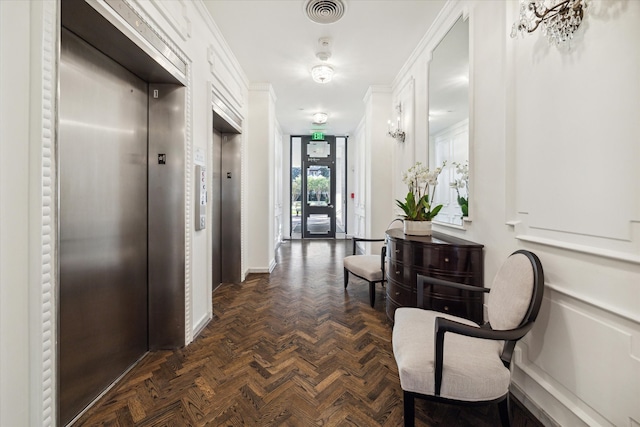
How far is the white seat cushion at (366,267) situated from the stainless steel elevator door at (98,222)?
2.27m

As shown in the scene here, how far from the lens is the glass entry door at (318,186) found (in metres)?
8.80

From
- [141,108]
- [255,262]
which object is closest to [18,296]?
[141,108]

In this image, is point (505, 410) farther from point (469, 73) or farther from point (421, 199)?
point (469, 73)

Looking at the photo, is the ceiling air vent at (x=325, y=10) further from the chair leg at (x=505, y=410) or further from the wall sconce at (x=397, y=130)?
the chair leg at (x=505, y=410)

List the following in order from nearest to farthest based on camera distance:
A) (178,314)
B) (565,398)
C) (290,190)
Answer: (565,398) < (178,314) < (290,190)

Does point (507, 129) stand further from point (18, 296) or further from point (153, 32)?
point (18, 296)

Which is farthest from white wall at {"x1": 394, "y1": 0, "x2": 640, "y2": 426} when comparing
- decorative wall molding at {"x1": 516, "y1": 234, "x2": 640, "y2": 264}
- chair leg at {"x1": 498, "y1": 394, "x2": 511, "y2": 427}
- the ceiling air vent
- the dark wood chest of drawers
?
the ceiling air vent

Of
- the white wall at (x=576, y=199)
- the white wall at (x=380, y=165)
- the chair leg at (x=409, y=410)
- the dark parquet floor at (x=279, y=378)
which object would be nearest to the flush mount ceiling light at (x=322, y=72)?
the white wall at (x=380, y=165)

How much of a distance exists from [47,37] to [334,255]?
564 centimetres

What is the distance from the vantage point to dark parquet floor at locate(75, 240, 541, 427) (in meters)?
1.65

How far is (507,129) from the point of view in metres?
1.90

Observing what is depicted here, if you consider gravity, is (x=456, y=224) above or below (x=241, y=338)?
above

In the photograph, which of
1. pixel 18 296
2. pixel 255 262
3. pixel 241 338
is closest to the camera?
pixel 18 296

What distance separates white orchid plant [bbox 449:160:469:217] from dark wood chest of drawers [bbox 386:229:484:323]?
11.6 inches
